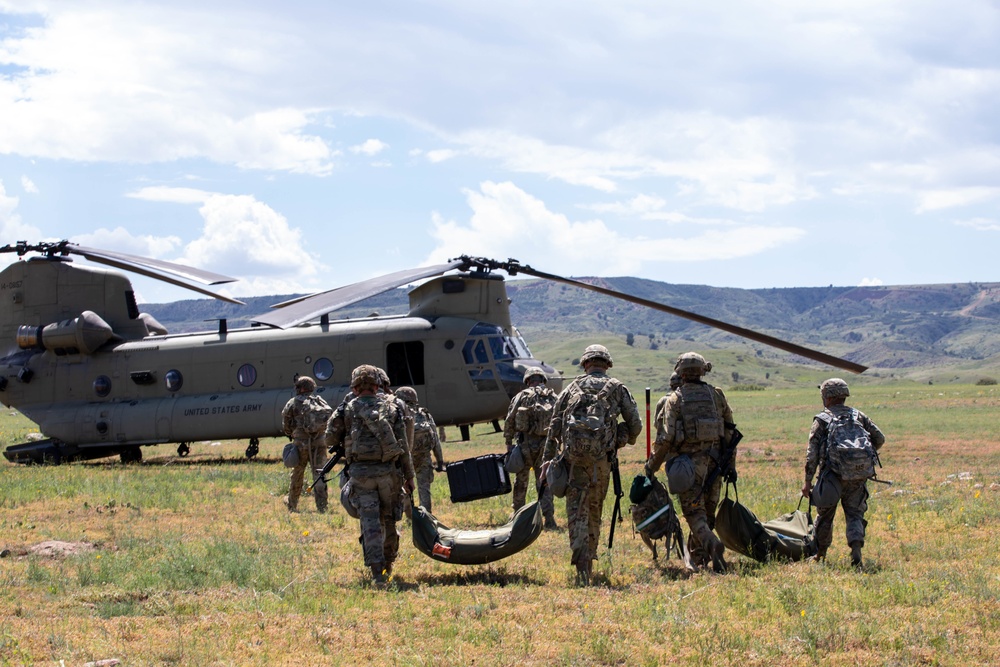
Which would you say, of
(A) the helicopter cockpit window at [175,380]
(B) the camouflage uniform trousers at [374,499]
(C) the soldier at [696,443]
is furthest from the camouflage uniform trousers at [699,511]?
(A) the helicopter cockpit window at [175,380]

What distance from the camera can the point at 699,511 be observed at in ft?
31.2

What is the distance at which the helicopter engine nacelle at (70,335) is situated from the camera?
2156 centimetres

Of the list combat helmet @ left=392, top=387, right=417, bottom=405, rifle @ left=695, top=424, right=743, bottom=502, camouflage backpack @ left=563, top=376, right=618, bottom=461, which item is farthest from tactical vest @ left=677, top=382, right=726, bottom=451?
combat helmet @ left=392, top=387, right=417, bottom=405

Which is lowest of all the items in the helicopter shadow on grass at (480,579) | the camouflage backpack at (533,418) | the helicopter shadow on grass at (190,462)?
the helicopter shadow on grass at (190,462)

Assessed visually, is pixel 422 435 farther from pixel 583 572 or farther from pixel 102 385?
pixel 102 385

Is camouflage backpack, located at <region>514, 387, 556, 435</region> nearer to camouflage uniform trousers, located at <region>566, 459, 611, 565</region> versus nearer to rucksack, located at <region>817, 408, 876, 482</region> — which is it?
camouflage uniform trousers, located at <region>566, 459, 611, 565</region>

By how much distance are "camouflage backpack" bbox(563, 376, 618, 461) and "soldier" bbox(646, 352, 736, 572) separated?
600 millimetres

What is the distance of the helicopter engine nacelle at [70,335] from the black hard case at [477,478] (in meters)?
13.5

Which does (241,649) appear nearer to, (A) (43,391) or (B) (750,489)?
(B) (750,489)

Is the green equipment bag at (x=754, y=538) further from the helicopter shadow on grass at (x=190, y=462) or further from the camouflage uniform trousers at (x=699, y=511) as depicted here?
the helicopter shadow on grass at (x=190, y=462)

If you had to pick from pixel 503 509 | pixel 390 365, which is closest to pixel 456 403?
pixel 390 365

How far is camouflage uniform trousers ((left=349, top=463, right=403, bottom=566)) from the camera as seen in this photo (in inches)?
357

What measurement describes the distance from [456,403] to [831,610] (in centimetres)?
1263

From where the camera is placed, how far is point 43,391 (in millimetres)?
21922
